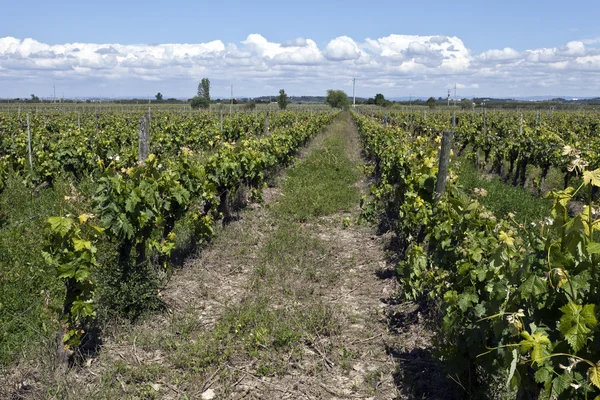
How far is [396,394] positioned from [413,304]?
1.54m

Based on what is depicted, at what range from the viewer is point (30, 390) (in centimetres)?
380

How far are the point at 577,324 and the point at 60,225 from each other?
346 centimetres

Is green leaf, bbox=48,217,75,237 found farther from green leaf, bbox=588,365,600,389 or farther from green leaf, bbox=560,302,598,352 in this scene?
green leaf, bbox=588,365,600,389

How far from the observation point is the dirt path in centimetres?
407

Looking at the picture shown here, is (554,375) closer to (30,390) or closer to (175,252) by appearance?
(30,390)

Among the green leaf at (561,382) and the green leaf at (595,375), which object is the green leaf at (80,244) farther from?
the green leaf at (595,375)

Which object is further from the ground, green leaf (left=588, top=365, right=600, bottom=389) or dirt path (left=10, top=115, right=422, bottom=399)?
green leaf (left=588, top=365, right=600, bottom=389)

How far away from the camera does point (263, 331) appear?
15.9 ft

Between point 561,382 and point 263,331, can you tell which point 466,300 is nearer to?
point 561,382

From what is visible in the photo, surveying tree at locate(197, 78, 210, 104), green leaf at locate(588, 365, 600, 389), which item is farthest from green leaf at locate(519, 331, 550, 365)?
tree at locate(197, 78, 210, 104)

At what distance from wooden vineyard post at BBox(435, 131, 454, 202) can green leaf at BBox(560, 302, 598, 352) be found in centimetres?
345

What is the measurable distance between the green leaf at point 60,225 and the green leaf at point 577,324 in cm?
336

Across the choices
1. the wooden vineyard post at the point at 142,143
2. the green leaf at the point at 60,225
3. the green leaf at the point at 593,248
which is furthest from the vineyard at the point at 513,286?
the wooden vineyard post at the point at 142,143

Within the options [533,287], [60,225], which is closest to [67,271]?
[60,225]
